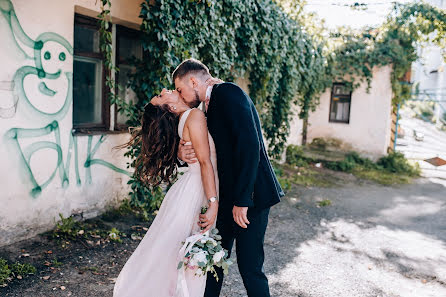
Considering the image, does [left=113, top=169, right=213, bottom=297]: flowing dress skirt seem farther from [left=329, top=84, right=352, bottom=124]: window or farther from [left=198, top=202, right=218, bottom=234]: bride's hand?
[left=329, top=84, right=352, bottom=124]: window

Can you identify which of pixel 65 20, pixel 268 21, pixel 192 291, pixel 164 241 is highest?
pixel 268 21

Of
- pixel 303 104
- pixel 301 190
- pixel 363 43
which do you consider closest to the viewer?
pixel 301 190

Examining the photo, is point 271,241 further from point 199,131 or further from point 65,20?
point 65,20

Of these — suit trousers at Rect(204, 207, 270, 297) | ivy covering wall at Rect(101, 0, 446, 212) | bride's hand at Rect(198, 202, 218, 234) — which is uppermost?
ivy covering wall at Rect(101, 0, 446, 212)

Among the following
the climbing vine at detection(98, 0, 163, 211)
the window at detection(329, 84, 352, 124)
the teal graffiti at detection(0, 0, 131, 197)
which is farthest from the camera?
the window at detection(329, 84, 352, 124)

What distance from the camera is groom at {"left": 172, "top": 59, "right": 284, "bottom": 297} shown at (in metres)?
2.36

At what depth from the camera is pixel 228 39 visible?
19.5 ft

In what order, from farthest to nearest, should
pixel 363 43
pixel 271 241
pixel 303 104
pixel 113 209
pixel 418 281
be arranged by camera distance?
1. pixel 363 43
2. pixel 303 104
3. pixel 113 209
4. pixel 271 241
5. pixel 418 281

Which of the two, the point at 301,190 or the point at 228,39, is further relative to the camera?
the point at 301,190

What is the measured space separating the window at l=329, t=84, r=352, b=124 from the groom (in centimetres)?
1066

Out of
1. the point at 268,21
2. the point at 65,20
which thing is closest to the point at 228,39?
the point at 268,21

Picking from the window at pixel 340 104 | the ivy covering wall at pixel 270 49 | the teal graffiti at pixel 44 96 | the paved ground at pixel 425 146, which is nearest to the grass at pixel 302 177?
the ivy covering wall at pixel 270 49

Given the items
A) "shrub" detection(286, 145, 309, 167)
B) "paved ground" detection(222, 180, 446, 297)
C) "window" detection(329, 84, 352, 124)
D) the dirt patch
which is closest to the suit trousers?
"paved ground" detection(222, 180, 446, 297)

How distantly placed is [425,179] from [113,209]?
29.8 ft
